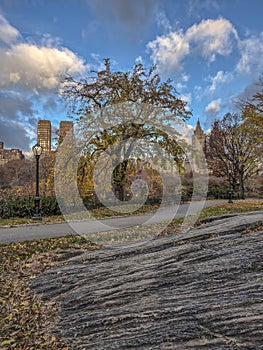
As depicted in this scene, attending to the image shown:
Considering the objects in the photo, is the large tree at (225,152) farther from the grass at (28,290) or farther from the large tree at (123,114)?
the grass at (28,290)

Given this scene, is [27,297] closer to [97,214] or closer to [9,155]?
[97,214]

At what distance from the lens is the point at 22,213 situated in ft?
43.0

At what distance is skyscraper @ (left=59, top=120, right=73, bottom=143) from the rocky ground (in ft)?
35.0

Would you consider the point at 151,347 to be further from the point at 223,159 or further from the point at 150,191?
the point at 223,159

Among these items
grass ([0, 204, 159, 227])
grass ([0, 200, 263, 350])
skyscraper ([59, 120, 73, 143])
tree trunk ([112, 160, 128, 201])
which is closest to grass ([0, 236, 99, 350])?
grass ([0, 200, 263, 350])

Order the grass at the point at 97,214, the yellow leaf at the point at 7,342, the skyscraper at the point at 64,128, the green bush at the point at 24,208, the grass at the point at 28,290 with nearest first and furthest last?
the yellow leaf at the point at 7,342 → the grass at the point at 28,290 → the grass at the point at 97,214 → the green bush at the point at 24,208 → the skyscraper at the point at 64,128

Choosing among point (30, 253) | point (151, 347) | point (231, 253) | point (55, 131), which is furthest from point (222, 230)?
point (55, 131)

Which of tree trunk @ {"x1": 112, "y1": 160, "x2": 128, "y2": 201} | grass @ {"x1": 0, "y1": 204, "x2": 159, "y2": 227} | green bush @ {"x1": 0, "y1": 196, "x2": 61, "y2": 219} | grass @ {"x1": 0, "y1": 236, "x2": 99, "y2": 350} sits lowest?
grass @ {"x1": 0, "y1": 236, "x2": 99, "y2": 350}

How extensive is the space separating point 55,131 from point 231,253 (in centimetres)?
1315

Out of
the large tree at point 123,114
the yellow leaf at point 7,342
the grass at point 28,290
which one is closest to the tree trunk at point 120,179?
the large tree at point 123,114

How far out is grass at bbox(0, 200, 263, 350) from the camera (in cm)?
347

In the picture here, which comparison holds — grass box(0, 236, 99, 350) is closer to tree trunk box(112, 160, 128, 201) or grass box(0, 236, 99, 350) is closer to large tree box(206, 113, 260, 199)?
Answer: tree trunk box(112, 160, 128, 201)

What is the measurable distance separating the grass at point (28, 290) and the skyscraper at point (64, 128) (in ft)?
26.8

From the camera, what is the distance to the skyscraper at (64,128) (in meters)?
15.0
